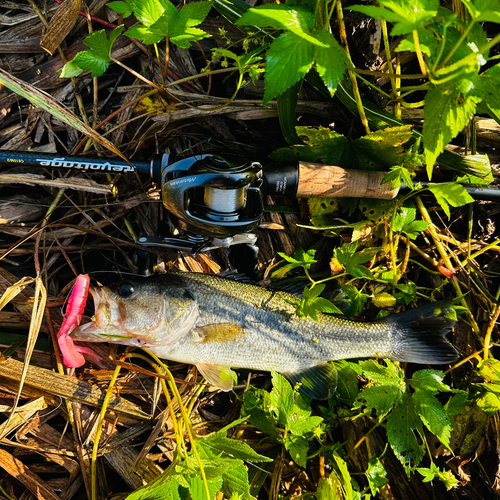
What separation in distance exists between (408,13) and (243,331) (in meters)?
1.93

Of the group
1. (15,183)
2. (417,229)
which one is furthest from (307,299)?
(15,183)

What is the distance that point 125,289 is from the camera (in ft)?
8.32

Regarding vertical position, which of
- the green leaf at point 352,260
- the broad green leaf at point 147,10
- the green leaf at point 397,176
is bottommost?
the green leaf at point 352,260

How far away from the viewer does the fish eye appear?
254 cm

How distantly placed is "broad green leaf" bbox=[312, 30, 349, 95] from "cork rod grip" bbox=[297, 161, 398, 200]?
860mm

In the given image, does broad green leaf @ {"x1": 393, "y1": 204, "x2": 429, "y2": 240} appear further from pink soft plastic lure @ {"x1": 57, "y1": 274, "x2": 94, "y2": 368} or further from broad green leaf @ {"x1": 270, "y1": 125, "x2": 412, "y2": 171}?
pink soft plastic lure @ {"x1": 57, "y1": 274, "x2": 94, "y2": 368}

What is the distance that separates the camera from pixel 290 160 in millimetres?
2859

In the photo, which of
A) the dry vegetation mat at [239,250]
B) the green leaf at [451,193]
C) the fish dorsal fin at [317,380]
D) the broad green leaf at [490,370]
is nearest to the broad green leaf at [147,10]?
the dry vegetation mat at [239,250]

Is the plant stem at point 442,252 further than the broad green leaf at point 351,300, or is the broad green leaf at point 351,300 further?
the plant stem at point 442,252

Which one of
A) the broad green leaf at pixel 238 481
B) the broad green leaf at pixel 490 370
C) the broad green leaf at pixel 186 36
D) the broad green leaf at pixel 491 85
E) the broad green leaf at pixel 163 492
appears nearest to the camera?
the broad green leaf at pixel 491 85

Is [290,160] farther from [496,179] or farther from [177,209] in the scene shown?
[496,179]

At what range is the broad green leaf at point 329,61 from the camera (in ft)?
5.96

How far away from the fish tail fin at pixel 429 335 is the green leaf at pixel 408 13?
1.86m

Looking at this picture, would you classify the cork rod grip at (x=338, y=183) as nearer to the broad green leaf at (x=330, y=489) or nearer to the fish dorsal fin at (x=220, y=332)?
the fish dorsal fin at (x=220, y=332)
